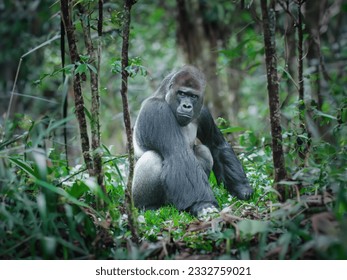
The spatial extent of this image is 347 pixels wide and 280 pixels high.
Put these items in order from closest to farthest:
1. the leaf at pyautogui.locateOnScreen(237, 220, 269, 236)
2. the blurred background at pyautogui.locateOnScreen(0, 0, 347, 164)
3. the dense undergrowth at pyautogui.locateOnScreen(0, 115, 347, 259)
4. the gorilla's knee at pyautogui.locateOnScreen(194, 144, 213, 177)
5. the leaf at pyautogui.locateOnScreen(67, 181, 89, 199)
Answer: the dense undergrowth at pyautogui.locateOnScreen(0, 115, 347, 259)
the leaf at pyautogui.locateOnScreen(237, 220, 269, 236)
the leaf at pyautogui.locateOnScreen(67, 181, 89, 199)
the gorilla's knee at pyautogui.locateOnScreen(194, 144, 213, 177)
the blurred background at pyautogui.locateOnScreen(0, 0, 347, 164)

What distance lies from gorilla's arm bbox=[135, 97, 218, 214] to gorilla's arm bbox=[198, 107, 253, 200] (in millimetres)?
611

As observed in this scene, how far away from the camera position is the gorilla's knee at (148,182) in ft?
13.8

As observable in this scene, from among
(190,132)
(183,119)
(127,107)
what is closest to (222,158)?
(190,132)

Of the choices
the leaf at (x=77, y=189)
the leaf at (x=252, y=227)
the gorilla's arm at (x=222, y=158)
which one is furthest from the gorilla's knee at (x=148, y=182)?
the leaf at (x=252, y=227)

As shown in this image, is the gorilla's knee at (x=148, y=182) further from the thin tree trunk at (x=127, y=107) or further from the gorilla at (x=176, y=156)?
the thin tree trunk at (x=127, y=107)

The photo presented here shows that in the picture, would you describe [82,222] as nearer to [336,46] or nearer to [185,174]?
[185,174]

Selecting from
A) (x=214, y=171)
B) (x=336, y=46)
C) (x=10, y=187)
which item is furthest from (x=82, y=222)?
(x=336, y=46)

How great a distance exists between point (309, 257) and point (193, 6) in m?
6.34

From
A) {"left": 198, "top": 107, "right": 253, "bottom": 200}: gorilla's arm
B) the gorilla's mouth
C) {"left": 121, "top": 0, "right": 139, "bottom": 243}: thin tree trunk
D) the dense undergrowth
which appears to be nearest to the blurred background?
{"left": 198, "top": 107, "right": 253, "bottom": 200}: gorilla's arm

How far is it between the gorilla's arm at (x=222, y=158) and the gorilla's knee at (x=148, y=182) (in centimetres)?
82

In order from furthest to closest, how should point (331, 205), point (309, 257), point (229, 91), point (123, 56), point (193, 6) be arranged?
point (229, 91), point (193, 6), point (123, 56), point (331, 205), point (309, 257)

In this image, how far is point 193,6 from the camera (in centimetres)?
806

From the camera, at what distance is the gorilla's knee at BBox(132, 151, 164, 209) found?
422cm

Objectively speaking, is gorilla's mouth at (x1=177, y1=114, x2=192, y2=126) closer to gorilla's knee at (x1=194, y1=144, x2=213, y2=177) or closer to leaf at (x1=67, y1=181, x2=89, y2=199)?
gorilla's knee at (x1=194, y1=144, x2=213, y2=177)
